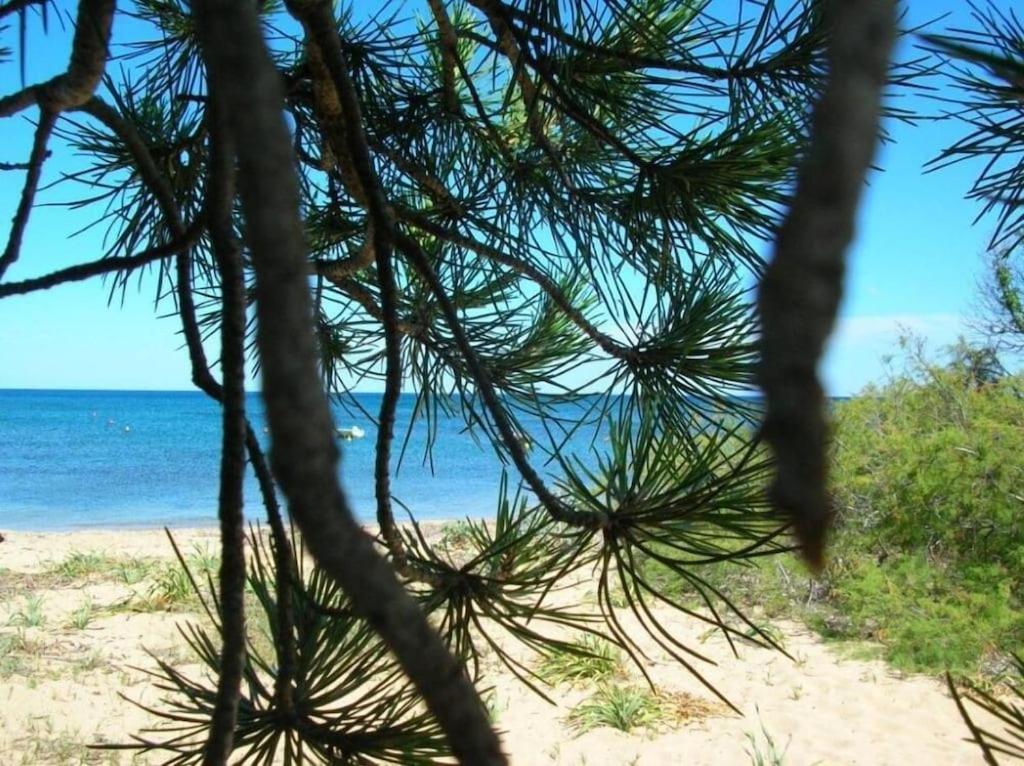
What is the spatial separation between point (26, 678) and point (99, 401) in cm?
2995

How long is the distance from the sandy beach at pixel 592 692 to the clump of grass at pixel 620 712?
0.03 meters

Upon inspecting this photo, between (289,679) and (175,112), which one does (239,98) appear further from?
(175,112)

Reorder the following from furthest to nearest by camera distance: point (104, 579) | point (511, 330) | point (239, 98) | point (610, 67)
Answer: point (104, 579) → point (511, 330) → point (610, 67) → point (239, 98)

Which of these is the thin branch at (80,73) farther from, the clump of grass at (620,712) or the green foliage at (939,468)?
the green foliage at (939,468)

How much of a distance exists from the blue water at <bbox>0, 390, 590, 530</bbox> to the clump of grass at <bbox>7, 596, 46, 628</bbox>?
4.18 feet

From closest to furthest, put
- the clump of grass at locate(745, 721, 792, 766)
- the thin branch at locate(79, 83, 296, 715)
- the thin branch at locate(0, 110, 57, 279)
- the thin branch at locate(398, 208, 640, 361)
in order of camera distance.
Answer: the thin branch at locate(79, 83, 296, 715) < the thin branch at locate(0, 110, 57, 279) < the thin branch at locate(398, 208, 640, 361) < the clump of grass at locate(745, 721, 792, 766)

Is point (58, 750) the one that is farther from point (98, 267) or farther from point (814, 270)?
point (814, 270)

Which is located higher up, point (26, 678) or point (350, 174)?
point (350, 174)

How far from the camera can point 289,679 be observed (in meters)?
0.58

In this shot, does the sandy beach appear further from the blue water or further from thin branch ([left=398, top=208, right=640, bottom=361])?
thin branch ([left=398, top=208, right=640, bottom=361])

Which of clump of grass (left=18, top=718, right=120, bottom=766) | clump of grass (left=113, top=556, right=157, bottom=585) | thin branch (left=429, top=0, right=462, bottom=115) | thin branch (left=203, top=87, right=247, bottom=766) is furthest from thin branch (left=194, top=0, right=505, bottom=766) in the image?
clump of grass (left=113, top=556, right=157, bottom=585)

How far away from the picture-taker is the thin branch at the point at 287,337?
0.13m

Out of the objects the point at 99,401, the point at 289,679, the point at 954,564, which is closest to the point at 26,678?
the point at 289,679

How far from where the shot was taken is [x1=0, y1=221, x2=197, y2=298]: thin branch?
0.58m
